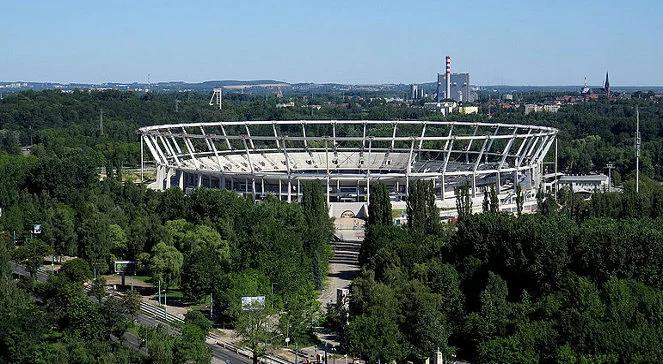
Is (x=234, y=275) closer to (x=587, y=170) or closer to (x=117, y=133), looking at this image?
(x=587, y=170)


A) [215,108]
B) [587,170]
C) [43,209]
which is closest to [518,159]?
[587,170]

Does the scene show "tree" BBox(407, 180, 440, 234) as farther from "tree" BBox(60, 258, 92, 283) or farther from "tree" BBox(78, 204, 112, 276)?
"tree" BBox(60, 258, 92, 283)

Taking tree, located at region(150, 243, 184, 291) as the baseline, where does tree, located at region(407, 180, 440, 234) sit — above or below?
above

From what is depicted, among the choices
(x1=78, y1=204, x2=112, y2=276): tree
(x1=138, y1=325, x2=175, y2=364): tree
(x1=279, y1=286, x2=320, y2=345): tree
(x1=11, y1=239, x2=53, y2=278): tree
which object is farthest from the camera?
(x1=78, y1=204, x2=112, y2=276): tree

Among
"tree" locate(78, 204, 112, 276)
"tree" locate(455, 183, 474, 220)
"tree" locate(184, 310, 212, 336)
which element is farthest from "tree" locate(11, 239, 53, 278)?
"tree" locate(455, 183, 474, 220)

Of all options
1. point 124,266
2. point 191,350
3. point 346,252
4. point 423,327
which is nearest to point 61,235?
point 124,266

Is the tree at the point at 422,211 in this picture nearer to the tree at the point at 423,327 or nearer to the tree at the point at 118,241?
the tree at the point at 118,241

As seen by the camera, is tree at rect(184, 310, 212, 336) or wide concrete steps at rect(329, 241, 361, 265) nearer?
tree at rect(184, 310, 212, 336)
